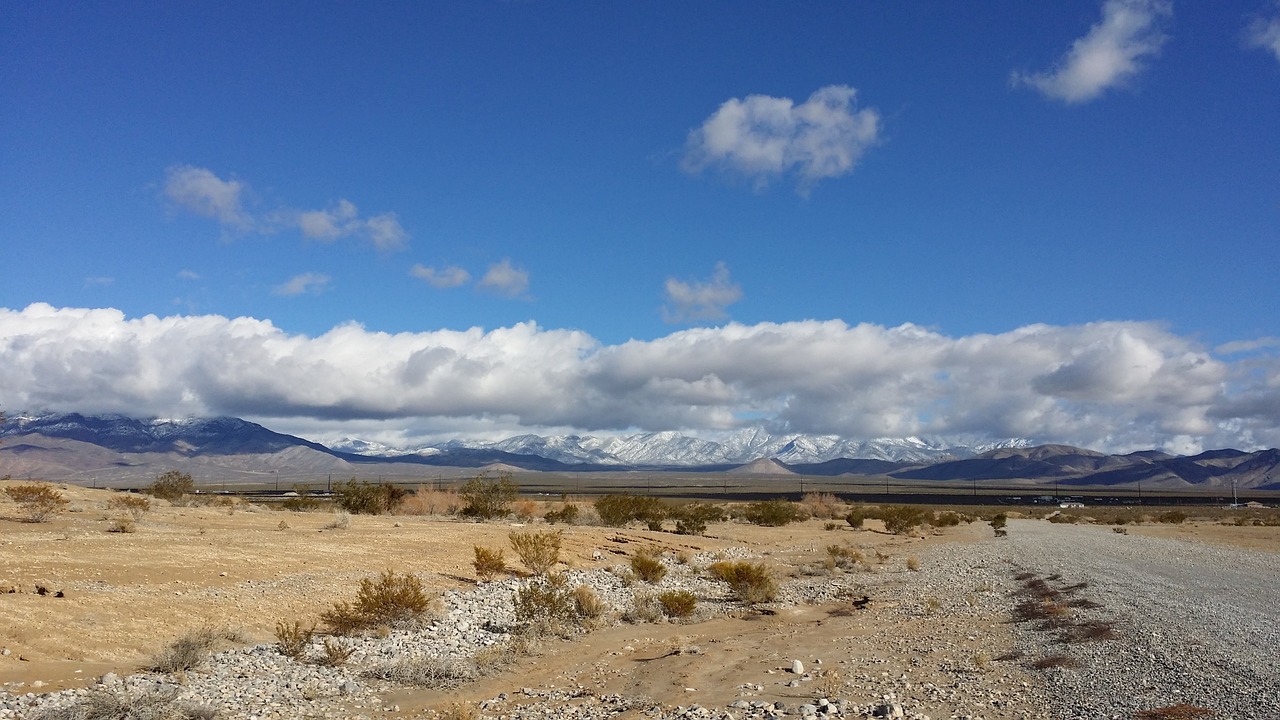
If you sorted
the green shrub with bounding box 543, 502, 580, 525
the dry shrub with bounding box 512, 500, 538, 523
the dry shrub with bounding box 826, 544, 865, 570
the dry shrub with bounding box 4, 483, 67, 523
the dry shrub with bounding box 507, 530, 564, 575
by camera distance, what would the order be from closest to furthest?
1. the dry shrub with bounding box 507, 530, 564, 575
2. the dry shrub with bounding box 4, 483, 67, 523
3. the dry shrub with bounding box 826, 544, 865, 570
4. the green shrub with bounding box 543, 502, 580, 525
5. the dry shrub with bounding box 512, 500, 538, 523

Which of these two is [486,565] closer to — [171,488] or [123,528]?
[123,528]

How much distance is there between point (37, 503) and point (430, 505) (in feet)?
81.0

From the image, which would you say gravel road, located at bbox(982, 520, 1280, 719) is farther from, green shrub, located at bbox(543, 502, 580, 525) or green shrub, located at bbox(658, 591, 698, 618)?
green shrub, located at bbox(543, 502, 580, 525)

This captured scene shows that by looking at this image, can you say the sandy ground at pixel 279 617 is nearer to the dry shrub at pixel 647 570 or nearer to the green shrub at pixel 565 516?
the dry shrub at pixel 647 570

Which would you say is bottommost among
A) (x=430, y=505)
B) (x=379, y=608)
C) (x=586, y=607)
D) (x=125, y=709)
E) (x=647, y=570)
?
(x=430, y=505)

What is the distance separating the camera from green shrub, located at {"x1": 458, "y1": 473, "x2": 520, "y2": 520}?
159 ft

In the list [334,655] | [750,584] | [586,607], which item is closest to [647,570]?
[750,584]

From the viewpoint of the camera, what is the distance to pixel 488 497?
49.9 meters

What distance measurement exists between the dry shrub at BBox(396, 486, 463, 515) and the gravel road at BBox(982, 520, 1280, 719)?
116ft

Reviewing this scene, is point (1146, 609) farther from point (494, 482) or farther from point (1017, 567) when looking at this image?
point (494, 482)

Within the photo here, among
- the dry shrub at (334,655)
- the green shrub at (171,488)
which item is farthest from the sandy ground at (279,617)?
the green shrub at (171,488)

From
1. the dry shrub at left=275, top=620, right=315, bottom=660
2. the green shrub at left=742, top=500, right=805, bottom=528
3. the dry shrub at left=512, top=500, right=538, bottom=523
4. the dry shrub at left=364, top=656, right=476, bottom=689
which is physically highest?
the dry shrub at left=275, top=620, right=315, bottom=660

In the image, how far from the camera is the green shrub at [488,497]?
48.4 m

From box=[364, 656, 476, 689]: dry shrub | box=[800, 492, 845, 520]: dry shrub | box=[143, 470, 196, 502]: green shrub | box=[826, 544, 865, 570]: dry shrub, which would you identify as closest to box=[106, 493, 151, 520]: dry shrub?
box=[143, 470, 196, 502]: green shrub
